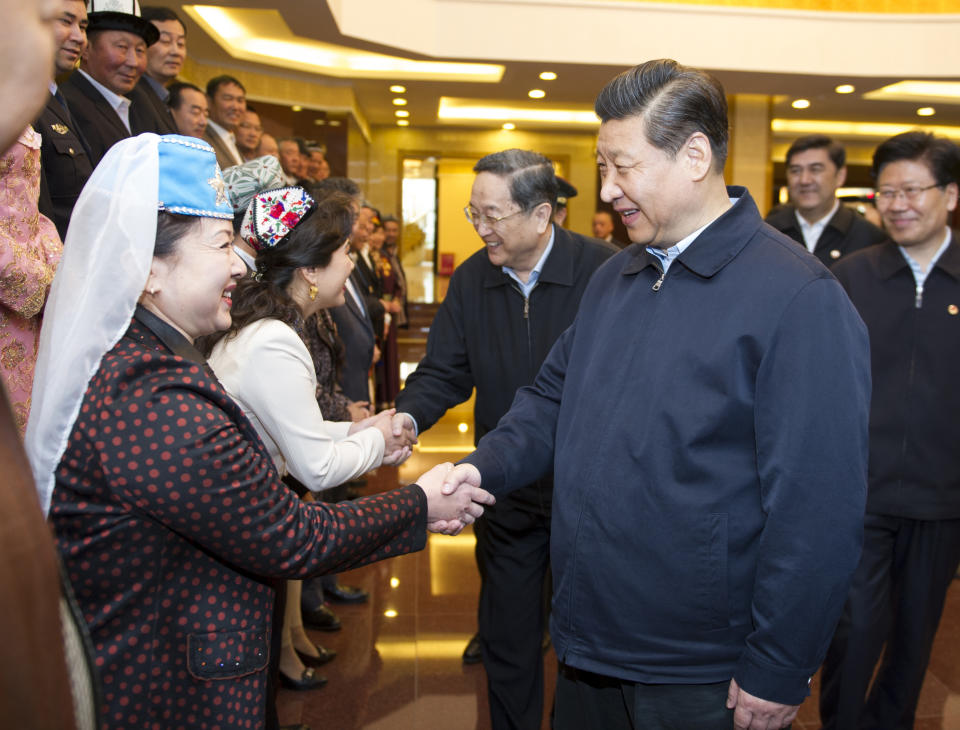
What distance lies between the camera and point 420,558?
4602mm

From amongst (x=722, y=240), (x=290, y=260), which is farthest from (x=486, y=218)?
(x=722, y=240)

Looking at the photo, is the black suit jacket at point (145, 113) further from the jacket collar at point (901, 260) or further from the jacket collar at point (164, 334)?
the jacket collar at point (901, 260)

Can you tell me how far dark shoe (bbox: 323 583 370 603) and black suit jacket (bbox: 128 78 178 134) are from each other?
2349 millimetres

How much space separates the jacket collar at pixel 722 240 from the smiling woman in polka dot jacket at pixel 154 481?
883 millimetres

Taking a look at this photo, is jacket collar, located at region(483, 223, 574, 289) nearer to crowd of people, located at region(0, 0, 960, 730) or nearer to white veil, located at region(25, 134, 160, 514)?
crowd of people, located at region(0, 0, 960, 730)

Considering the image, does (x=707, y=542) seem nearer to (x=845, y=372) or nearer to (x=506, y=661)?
(x=845, y=372)

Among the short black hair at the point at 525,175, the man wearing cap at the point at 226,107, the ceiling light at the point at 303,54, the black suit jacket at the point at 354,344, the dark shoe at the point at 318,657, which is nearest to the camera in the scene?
the short black hair at the point at 525,175

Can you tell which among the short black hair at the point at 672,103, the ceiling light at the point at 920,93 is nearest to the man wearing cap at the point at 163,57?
the short black hair at the point at 672,103

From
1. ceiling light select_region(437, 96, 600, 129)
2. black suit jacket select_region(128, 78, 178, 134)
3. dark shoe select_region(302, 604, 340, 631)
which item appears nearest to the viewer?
dark shoe select_region(302, 604, 340, 631)

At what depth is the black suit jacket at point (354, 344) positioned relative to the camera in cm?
415

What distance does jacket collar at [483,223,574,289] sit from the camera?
283 centimetres

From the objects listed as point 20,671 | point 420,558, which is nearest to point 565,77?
point 420,558

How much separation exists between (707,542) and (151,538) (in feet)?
3.31

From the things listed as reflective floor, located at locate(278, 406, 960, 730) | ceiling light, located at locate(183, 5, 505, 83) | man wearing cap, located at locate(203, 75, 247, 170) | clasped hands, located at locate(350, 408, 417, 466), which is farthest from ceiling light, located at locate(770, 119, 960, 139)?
clasped hands, located at locate(350, 408, 417, 466)
